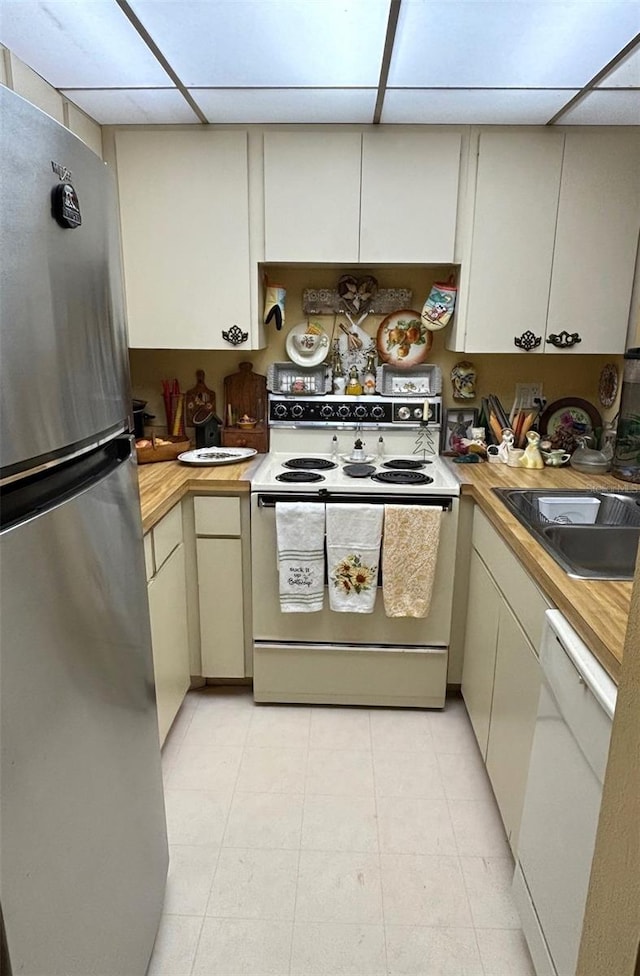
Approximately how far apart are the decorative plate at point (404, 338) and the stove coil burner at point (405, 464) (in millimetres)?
436

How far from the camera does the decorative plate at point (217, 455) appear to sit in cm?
240

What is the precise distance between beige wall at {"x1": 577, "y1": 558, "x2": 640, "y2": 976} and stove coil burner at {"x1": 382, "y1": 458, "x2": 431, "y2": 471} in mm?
1666

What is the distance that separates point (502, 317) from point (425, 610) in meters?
1.18

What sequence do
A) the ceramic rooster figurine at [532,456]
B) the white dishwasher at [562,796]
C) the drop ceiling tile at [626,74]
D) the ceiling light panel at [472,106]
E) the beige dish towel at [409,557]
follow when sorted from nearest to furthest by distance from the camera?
the white dishwasher at [562,796], the drop ceiling tile at [626,74], the ceiling light panel at [472,106], the beige dish towel at [409,557], the ceramic rooster figurine at [532,456]

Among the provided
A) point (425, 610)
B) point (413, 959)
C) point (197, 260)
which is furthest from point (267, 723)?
point (197, 260)

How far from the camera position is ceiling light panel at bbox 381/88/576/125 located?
1.92 m

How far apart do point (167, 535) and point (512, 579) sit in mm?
1130

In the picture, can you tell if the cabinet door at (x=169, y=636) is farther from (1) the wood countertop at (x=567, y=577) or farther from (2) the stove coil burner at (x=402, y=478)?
(1) the wood countertop at (x=567, y=577)

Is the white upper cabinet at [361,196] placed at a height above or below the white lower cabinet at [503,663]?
above

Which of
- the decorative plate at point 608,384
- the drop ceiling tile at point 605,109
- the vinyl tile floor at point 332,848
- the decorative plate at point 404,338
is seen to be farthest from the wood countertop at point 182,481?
the drop ceiling tile at point 605,109

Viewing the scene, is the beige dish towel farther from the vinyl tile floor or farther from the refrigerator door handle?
the refrigerator door handle

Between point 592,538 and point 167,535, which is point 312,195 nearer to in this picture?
point 167,535

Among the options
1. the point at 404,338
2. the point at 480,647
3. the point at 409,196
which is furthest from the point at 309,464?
the point at 409,196

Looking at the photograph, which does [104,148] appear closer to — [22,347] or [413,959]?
[22,347]
